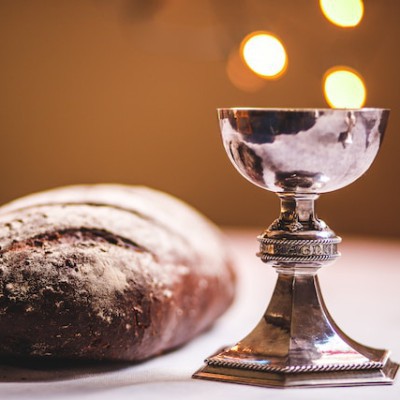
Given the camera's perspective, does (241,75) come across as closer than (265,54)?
No

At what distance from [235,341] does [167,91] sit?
3.64 m

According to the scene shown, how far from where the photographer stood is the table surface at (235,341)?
4.44 ft

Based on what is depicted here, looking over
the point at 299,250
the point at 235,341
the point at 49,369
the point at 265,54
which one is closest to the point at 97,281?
the point at 49,369

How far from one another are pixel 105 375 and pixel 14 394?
0.63 feet

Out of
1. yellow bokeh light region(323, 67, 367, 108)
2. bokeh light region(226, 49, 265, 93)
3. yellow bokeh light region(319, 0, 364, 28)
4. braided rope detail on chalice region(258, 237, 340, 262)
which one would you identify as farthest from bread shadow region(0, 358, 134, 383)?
bokeh light region(226, 49, 265, 93)

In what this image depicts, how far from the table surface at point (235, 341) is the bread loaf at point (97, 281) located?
39mm

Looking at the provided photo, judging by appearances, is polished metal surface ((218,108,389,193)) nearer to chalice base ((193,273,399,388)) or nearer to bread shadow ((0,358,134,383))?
A: chalice base ((193,273,399,388))

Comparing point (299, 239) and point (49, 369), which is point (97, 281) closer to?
point (49, 369)

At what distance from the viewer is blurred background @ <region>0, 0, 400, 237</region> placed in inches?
192

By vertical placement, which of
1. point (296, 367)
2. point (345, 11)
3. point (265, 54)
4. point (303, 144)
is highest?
point (265, 54)

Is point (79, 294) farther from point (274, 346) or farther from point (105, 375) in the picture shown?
point (274, 346)

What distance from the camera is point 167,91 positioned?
5.35 metres

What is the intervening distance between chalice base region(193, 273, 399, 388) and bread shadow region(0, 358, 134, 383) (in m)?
0.19

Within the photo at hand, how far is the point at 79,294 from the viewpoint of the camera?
1.47 m
